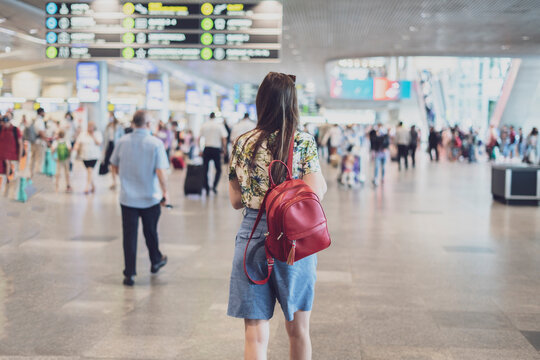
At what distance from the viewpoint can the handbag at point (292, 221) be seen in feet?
8.63

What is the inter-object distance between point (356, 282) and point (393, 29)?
15125 millimetres

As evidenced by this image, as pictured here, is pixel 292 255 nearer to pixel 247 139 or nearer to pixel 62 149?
pixel 247 139

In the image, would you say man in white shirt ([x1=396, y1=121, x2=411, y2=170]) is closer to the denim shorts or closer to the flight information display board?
the flight information display board

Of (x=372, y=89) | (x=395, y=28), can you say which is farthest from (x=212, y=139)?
(x=372, y=89)

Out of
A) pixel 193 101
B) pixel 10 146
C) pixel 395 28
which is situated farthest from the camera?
pixel 193 101

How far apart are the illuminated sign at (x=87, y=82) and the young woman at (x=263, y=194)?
20.9 meters

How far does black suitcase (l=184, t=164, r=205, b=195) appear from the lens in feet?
44.9

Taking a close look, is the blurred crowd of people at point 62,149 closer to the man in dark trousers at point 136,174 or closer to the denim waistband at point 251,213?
the man in dark trousers at point 136,174

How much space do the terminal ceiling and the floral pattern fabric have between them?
1090 cm

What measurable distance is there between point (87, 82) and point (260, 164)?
21172mm

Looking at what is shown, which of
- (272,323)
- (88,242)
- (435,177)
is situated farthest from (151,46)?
(435,177)

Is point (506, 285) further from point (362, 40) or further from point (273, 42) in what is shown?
point (362, 40)

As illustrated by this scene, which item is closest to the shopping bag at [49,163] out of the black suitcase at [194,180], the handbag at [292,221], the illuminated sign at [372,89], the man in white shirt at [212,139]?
the black suitcase at [194,180]

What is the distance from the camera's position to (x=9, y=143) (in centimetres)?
954
